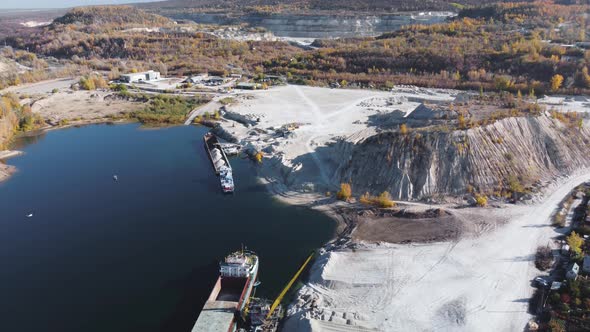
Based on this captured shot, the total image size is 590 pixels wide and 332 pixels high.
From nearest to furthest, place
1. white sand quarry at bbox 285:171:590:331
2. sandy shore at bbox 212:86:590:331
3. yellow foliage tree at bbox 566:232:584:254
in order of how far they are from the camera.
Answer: white sand quarry at bbox 285:171:590:331 → sandy shore at bbox 212:86:590:331 → yellow foliage tree at bbox 566:232:584:254

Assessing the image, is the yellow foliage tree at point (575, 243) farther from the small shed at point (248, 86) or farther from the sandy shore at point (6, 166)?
the small shed at point (248, 86)

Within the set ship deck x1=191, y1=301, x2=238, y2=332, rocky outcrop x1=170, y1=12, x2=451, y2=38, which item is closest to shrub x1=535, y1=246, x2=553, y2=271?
ship deck x1=191, y1=301, x2=238, y2=332

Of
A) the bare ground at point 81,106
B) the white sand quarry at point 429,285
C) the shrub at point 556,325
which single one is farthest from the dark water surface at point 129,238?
the bare ground at point 81,106

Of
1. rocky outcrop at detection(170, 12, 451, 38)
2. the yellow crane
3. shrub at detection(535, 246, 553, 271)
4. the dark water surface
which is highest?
rocky outcrop at detection(170, 12, 451, 38)

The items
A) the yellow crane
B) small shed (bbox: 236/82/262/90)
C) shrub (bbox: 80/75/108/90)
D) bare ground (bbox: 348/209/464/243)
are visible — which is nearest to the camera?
the yellow crane

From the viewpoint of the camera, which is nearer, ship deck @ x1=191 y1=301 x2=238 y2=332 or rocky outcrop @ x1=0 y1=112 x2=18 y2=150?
ship deck @ x1=191 y1=301 x2=238 y2=332

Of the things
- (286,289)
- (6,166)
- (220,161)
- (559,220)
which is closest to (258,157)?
(220,161)

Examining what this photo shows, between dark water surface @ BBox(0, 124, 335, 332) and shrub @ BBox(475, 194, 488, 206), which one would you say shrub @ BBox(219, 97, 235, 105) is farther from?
shrub @ BBox(475, 194, 488, 206)
